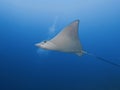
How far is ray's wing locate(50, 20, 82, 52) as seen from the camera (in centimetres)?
363

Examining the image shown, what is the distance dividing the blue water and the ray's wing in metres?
1.67

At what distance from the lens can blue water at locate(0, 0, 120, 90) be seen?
206 inches

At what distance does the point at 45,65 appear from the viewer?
20.6ft

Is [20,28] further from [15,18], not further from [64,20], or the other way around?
[64,20]

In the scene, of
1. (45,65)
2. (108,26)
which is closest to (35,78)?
(45,65)

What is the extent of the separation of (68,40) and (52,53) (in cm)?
243

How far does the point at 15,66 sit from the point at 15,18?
1.42 meters

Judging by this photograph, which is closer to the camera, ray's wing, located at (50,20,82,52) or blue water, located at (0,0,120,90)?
ray's wing, located at (50,20,82,52)

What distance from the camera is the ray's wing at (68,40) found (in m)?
3.63

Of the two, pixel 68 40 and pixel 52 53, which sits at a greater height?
pixel 52 53

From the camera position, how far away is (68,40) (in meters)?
3.74

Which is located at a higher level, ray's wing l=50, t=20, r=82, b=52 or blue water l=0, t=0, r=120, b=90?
blue water l=0, t=0, r=120, b=90

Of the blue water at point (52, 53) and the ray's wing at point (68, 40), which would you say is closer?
the ray's wing at point (68, 40)

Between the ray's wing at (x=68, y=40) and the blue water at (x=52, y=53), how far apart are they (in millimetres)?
1667
